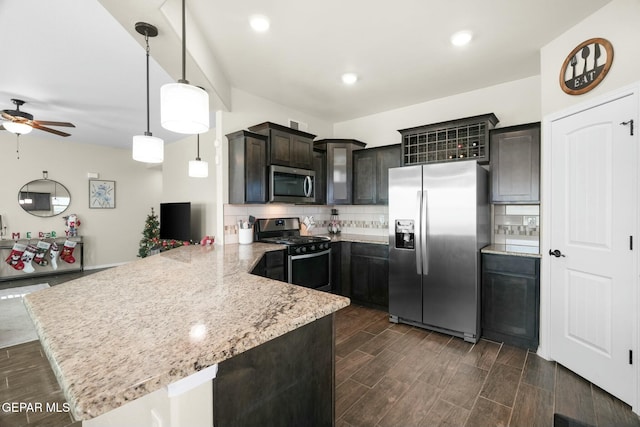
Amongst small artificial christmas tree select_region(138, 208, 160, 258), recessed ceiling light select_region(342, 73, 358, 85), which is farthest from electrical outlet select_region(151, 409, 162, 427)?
small artificial christmas tree select_region(138, 208, 160, 258)

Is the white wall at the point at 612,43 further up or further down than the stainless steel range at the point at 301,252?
further up

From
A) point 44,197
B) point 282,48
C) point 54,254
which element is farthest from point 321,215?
point 44,197

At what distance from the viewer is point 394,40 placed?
2.54 metres

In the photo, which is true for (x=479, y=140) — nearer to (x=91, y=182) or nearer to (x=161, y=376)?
(x=161, y=376)

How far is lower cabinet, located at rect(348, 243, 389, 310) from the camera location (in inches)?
146

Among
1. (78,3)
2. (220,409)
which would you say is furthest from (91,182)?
(220,409)

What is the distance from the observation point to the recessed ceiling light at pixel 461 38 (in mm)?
2425

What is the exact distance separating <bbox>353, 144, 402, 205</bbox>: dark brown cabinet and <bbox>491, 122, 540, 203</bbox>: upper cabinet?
45.3 inches

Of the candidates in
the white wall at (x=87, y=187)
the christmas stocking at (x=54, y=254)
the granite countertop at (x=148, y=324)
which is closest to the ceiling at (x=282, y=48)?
the granite countertop at (x=148, y=324)

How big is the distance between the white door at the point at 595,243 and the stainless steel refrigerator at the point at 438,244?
625mm

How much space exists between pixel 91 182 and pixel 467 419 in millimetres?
7692

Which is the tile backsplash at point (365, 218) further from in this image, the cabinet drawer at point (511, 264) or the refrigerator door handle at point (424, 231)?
the refrigerator door handle at point (424, 231)

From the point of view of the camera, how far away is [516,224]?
331 centimetres

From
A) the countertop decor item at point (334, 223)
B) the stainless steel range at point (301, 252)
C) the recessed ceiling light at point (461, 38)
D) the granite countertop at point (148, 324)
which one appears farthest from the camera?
the countertop decor item at point (334, 223)
